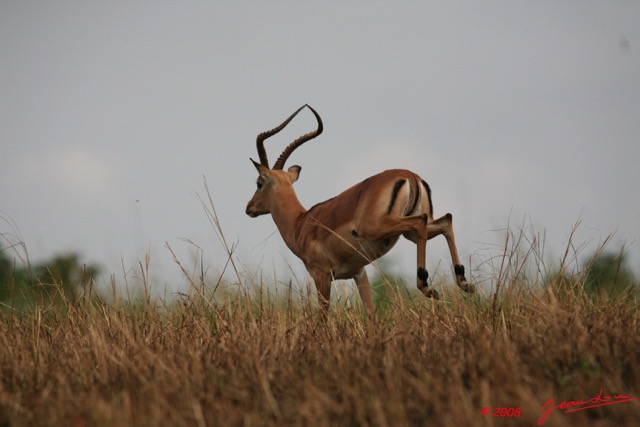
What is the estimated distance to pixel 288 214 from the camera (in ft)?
29.9

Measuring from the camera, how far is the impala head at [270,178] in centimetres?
923

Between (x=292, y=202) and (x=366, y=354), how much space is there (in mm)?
5214

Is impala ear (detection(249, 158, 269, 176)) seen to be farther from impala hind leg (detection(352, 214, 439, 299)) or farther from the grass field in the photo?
the grass field

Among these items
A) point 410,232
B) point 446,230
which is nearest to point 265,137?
point 410,232

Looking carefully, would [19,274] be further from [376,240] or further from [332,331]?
[332,331]

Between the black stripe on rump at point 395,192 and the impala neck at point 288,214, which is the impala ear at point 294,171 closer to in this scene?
the impala neck at point 288,214

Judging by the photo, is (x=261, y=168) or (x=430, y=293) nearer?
(x=430, y=293)

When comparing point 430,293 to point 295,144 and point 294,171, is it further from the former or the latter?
point 294,171

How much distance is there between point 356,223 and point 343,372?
3.59m

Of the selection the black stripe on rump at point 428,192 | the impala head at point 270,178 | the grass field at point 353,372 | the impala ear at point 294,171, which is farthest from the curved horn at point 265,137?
the grass field at point 353,372

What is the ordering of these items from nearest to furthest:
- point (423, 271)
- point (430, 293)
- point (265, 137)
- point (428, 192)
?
point (430, 293) < point (423, 271) < point (428, 192) < point (265, 137)

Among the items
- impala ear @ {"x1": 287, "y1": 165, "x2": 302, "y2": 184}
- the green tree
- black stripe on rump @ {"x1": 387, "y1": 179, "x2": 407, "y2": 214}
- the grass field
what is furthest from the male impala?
the green tree

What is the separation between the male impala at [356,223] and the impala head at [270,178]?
0.01 m

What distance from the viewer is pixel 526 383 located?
11.9 ft
